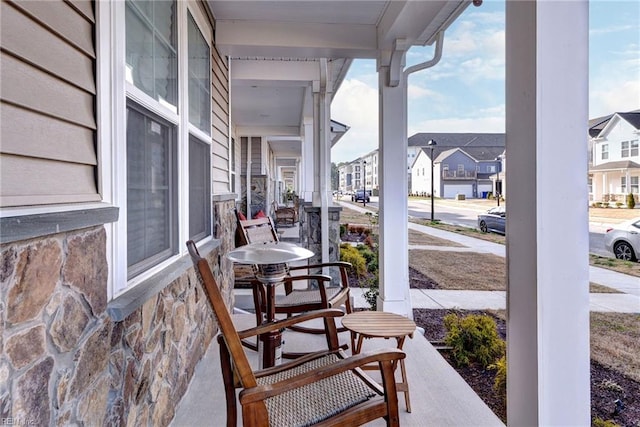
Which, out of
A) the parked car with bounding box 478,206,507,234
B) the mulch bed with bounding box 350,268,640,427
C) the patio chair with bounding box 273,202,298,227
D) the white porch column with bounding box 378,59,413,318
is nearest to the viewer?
the mulch bed with bounding box 350,268,640,427

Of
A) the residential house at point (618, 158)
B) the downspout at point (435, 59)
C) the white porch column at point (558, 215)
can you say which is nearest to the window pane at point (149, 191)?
the white porch column at point (558, 215)

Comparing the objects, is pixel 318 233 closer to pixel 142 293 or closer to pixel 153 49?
pixel 153 49

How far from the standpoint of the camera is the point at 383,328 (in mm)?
2180

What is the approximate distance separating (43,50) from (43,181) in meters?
0.36

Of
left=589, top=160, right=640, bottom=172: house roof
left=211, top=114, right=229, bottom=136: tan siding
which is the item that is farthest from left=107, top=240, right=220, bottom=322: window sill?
left=589, top=160, right=640, bottom=172: house roof

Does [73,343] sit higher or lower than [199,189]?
lower

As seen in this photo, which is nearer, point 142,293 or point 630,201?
point 142,293

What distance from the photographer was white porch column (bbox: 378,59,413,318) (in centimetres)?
361

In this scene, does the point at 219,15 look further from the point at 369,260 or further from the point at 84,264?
the point at 369,260

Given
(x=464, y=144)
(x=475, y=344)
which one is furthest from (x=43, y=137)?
(x=464, y=144)

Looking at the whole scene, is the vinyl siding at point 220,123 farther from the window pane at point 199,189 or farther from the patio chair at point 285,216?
the patio chair at point 285,216

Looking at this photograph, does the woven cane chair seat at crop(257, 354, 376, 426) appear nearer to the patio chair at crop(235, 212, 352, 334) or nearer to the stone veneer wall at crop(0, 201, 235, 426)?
the stone veneer wall at crop(0, 201, 235, 426)

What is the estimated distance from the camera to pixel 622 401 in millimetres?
2467

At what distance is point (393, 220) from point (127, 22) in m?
2.73
